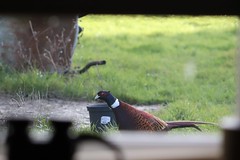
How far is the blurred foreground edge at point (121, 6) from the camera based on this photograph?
0.74m

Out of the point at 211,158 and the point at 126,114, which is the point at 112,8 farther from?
the point at 126,114

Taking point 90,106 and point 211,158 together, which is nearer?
point 211,158

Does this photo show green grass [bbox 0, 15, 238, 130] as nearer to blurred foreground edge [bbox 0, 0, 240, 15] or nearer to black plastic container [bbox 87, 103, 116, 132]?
black plastic container [bbox 87, 103, 116, 132]

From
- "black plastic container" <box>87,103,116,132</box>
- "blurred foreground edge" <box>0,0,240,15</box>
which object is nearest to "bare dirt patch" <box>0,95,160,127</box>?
"black plastic container" <box>87,103,116,132</box>

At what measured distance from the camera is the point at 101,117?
1.26 m

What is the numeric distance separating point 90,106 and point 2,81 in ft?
0.71

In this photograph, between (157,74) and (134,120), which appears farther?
(157,74)

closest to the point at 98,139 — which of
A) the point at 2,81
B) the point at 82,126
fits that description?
the point at 82,126

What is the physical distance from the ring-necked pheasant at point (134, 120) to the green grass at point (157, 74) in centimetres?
2

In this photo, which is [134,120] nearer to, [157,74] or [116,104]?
[116,104]

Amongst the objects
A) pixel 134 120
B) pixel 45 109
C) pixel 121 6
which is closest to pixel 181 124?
pixel 134 120

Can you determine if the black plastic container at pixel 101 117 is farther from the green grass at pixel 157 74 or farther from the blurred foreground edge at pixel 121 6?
the blurred foreground edge at pixel 121 6

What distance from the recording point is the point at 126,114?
48.8 inches

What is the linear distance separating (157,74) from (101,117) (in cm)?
20
